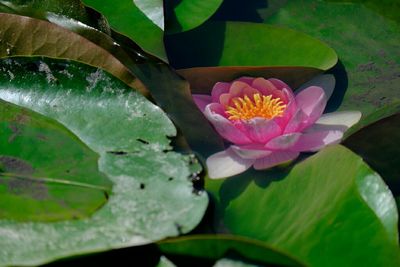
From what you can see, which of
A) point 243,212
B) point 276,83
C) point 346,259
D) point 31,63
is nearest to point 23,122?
point 31,63

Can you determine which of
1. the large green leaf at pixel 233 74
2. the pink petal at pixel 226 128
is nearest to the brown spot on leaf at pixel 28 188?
the pink petal at pixel 226 128

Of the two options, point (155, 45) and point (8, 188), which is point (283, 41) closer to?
point (155, 45)

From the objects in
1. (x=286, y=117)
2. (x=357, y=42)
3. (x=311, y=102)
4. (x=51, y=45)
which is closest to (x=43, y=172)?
(x=51, y=45)

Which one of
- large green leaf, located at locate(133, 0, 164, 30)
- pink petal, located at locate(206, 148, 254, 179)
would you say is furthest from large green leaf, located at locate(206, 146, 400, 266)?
large green leaf, located at locate(133, 0, 164, 30)

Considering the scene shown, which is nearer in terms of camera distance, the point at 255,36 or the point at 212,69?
the point at 212,69

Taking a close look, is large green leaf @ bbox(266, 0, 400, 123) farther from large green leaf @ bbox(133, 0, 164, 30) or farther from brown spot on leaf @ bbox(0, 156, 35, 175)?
brown spot on leaf @ bbox(0, 156, 35, 175)

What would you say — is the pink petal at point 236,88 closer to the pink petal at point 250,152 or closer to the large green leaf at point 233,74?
the large green leaf at point 233,74

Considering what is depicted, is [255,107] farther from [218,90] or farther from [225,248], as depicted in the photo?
[225,248]
